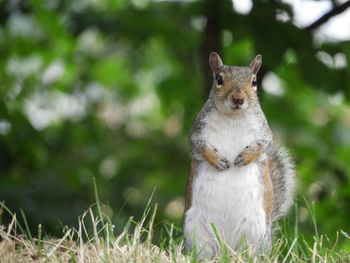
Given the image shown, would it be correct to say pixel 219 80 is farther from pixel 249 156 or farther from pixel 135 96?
pixel 135 96

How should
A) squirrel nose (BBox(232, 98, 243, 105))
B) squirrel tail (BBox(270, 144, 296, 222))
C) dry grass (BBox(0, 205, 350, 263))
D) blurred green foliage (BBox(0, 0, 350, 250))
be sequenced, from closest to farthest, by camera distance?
dry grass (BBox(0, 205, 350, 263))
squirrel nose (BBox(232, 98, 243, 105))
squirrel tail (BBox(270, 144, 296, 222))
blurred green foliage (BBox(0, 0, 350, 250))

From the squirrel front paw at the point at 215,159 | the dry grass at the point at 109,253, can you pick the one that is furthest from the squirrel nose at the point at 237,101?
the dry grass at the point at 109,253

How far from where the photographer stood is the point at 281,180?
11.7 feet

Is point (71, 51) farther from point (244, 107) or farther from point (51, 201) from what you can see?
point (244, 107)

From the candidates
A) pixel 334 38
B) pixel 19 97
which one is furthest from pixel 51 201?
pixel 334 38

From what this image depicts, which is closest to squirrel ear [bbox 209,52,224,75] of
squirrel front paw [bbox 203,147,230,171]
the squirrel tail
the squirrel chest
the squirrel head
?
the squirrel head

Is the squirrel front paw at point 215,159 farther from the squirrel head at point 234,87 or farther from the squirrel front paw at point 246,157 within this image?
the squirrel head at point 234,87

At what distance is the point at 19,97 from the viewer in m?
5.27

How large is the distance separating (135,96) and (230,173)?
4904 mm

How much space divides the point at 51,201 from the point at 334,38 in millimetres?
1861

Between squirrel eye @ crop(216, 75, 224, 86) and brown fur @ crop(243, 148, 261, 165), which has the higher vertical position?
squirrel eye @ crop(216, 75, 224, 86)

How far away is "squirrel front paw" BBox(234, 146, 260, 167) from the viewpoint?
10.3 ft

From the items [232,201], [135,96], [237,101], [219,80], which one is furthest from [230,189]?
[135,96]

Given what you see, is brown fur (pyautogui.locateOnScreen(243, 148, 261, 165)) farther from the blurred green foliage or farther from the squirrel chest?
the blurred green foliage
